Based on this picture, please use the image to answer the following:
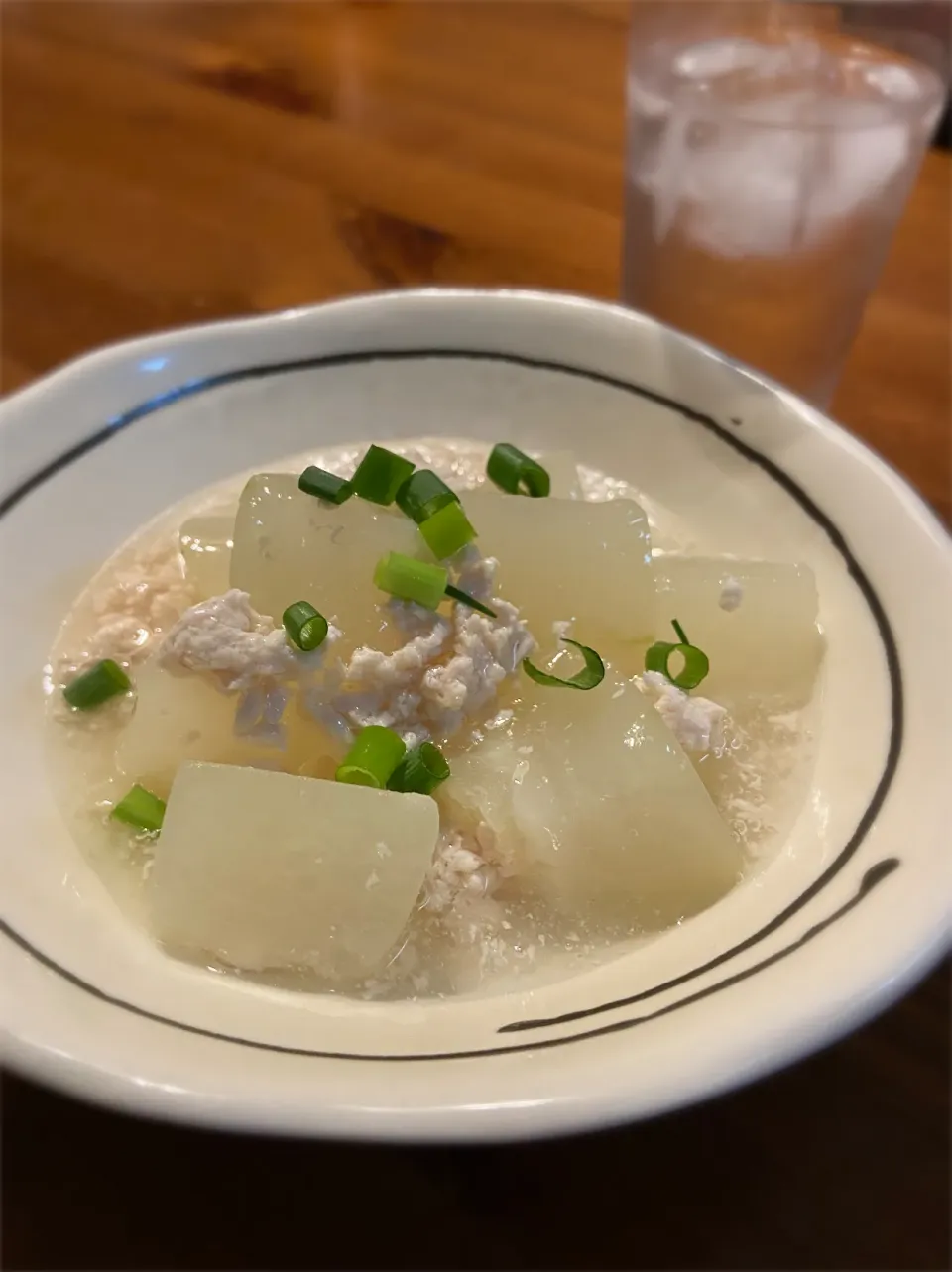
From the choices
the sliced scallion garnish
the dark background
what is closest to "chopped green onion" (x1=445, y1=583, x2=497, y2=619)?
the sliced scallion garnish

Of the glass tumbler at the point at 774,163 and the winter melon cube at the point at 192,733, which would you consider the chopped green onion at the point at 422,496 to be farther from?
the glass tumbler at the point at 774,163

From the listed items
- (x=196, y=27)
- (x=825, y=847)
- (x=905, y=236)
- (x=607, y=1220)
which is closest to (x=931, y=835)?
(x=825, y=847)

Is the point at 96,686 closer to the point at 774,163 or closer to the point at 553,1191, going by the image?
the point at 553,1191

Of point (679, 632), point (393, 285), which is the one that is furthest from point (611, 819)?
point (393, 285)

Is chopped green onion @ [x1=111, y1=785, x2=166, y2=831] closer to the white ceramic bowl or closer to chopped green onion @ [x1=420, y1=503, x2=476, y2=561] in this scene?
the white ceramic bowl

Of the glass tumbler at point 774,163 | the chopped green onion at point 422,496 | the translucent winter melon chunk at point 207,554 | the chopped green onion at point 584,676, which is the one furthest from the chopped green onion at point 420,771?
the glass tumbler at point 774,163

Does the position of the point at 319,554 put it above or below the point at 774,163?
below
